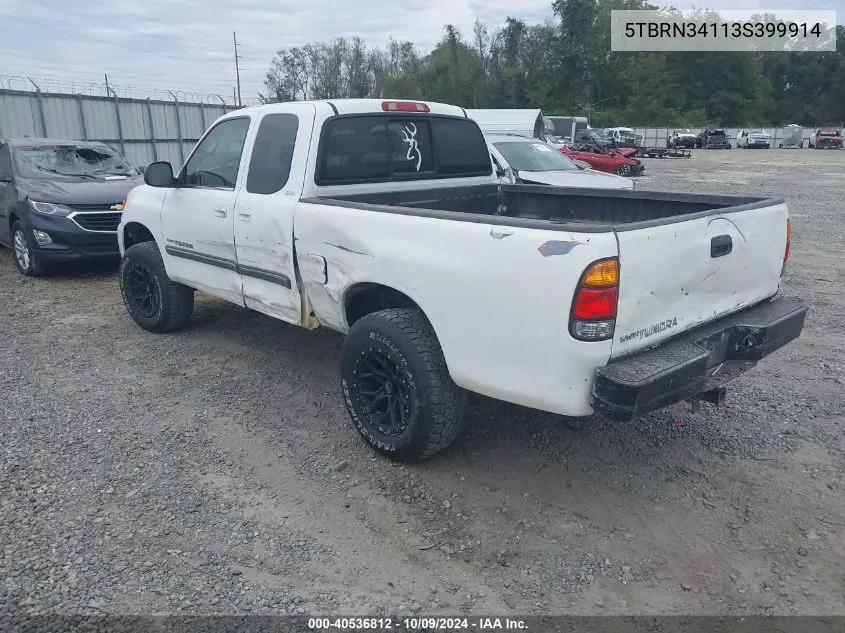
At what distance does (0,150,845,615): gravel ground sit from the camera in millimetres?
2859

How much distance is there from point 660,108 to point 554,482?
7204cm

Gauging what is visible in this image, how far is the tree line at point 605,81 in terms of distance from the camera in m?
69.4

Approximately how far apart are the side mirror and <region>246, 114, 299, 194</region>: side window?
Answer: 90 centimetres

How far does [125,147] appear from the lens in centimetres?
1694

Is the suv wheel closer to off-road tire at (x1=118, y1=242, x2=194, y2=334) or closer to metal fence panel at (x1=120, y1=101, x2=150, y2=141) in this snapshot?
off-road tire at (x1=118, y1=242, x2=194, y2=334)

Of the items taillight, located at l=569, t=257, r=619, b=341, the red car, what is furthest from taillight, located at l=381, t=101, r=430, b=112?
the red car

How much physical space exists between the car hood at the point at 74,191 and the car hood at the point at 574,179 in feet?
19.2

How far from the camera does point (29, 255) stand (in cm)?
838

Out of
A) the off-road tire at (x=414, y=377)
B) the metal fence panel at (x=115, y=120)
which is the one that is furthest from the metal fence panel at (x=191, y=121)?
the off-road tire at (x=414, y=377)

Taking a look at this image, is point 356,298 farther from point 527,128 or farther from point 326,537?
point 527,128

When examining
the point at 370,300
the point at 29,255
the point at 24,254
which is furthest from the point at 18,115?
the point at 370,300

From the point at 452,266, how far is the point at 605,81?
75818mm

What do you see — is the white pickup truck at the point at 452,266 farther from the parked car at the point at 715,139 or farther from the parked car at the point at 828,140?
the parked car at the point at 828,140

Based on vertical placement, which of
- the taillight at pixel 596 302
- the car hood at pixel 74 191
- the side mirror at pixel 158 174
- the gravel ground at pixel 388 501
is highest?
the side mirror at pixel 158 174
